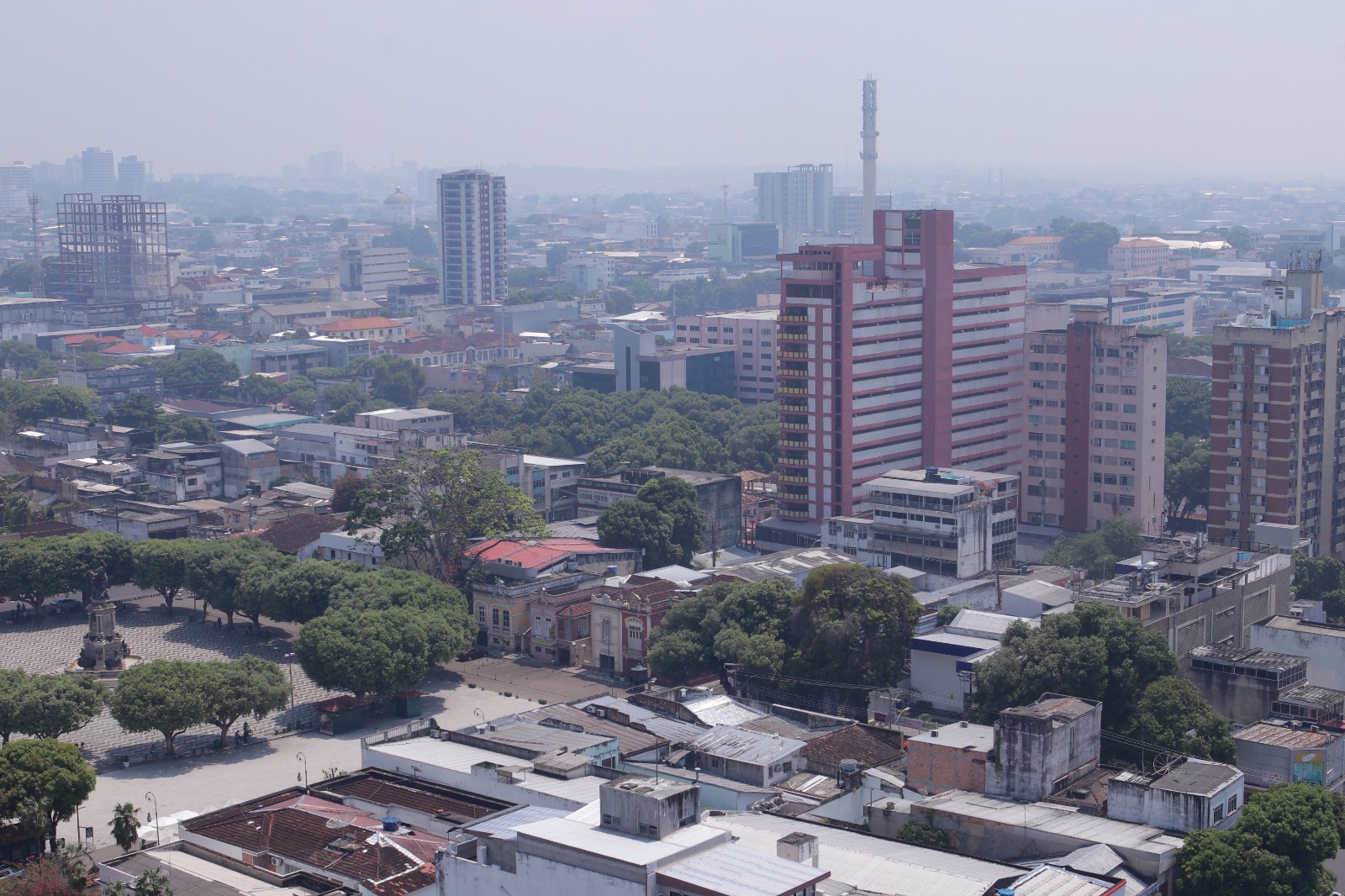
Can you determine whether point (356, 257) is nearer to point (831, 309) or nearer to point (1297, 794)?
point (831, 309)

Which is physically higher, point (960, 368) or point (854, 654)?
point (960, 368)

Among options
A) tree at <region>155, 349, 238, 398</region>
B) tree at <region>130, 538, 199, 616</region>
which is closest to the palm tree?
tree at <region>130, 538, 199, 616</region>

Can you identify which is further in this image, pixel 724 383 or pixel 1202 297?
pixel 1202 297

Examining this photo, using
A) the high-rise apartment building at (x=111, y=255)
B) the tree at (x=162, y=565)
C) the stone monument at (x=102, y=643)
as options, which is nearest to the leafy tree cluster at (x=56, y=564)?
the tree at (x=162, y=565)

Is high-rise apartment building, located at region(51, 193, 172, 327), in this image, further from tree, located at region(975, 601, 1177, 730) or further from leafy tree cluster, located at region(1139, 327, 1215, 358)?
tree, located at region(975, 601, 1177, 730)

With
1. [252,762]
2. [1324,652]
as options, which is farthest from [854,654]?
[252,762]

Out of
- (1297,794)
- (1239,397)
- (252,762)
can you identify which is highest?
(1239,397)

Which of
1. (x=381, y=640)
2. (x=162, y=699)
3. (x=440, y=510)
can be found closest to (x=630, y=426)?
(x=440, y=510)
